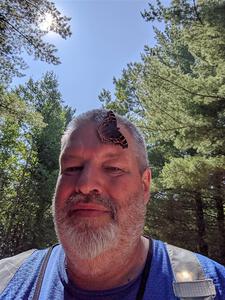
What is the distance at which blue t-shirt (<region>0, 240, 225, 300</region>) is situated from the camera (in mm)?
1602

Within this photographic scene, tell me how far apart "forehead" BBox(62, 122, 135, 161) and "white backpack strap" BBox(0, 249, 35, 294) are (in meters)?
0.58

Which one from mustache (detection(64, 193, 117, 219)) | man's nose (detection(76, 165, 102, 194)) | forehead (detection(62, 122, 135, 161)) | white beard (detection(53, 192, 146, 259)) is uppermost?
forehead (detection(62, 122, 135, 161))

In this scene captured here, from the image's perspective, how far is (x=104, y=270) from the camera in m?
1.72

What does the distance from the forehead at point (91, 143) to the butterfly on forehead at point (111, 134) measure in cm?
2

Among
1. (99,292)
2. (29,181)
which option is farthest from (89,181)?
(29,181)

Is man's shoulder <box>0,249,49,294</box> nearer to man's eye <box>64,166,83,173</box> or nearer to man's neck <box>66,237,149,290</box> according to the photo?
man's neck <box>66,237,149,290</box>

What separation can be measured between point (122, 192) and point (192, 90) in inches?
365

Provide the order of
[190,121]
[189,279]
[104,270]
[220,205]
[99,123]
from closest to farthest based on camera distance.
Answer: [189,279] < [104,270] < [99,123] < [190,121] < [220,205]

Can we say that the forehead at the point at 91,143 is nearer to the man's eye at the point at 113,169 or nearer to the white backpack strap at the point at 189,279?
the man's eye at the point at 113,169

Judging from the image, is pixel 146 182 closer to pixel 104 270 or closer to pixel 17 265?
pixel 104 270

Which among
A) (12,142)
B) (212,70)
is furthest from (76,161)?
(12,142)

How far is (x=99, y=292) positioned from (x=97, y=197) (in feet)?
1.41

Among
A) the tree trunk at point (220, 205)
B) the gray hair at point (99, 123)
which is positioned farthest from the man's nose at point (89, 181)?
the tree trunk at point (220, 205)

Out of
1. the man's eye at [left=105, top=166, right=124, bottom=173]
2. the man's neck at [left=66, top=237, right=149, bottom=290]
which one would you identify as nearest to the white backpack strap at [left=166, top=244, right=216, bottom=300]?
the man's neck at [left=66, top=237, right=149, bottom=290]
